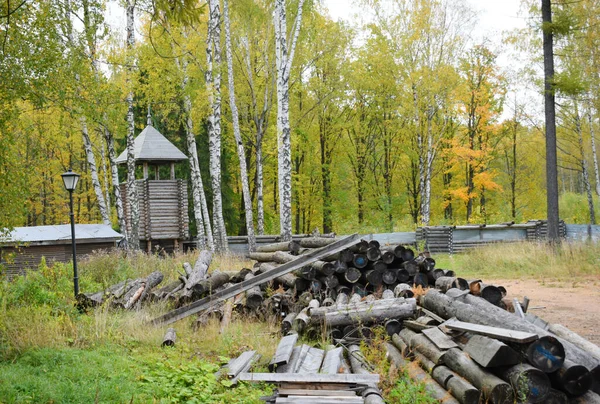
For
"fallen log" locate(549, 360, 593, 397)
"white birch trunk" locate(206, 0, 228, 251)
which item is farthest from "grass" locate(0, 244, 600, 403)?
"white birch trunk" locate(206, 0, 228, 251)

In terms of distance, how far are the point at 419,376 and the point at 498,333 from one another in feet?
3.92

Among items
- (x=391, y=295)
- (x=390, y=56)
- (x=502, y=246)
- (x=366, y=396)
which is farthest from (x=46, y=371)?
(x=390, y=56)

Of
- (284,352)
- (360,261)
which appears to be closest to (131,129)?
(360,261)

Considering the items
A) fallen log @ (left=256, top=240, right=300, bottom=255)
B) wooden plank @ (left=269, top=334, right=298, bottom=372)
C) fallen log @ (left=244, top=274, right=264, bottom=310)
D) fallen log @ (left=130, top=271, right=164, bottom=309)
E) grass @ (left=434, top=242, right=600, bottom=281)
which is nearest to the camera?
wooden plank @ (left=269, top=334, right=298, bottom=372)

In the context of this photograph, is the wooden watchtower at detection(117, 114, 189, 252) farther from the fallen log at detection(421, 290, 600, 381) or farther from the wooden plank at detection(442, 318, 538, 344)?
the wooden plank at detection(442, 318, 538, 344)

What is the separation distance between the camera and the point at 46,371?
258 inches

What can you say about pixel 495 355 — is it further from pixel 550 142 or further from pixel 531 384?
pixel 550 142

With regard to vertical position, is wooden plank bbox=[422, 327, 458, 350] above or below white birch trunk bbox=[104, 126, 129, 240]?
below

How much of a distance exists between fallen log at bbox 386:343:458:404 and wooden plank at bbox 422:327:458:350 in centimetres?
41

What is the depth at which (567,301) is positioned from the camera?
11734 millimetres

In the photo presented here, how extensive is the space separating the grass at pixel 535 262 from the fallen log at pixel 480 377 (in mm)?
10192

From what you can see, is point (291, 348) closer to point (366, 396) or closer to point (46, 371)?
Result: point (366, 396)

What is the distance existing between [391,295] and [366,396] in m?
4.08

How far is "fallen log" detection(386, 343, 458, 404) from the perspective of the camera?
605 centimetres
